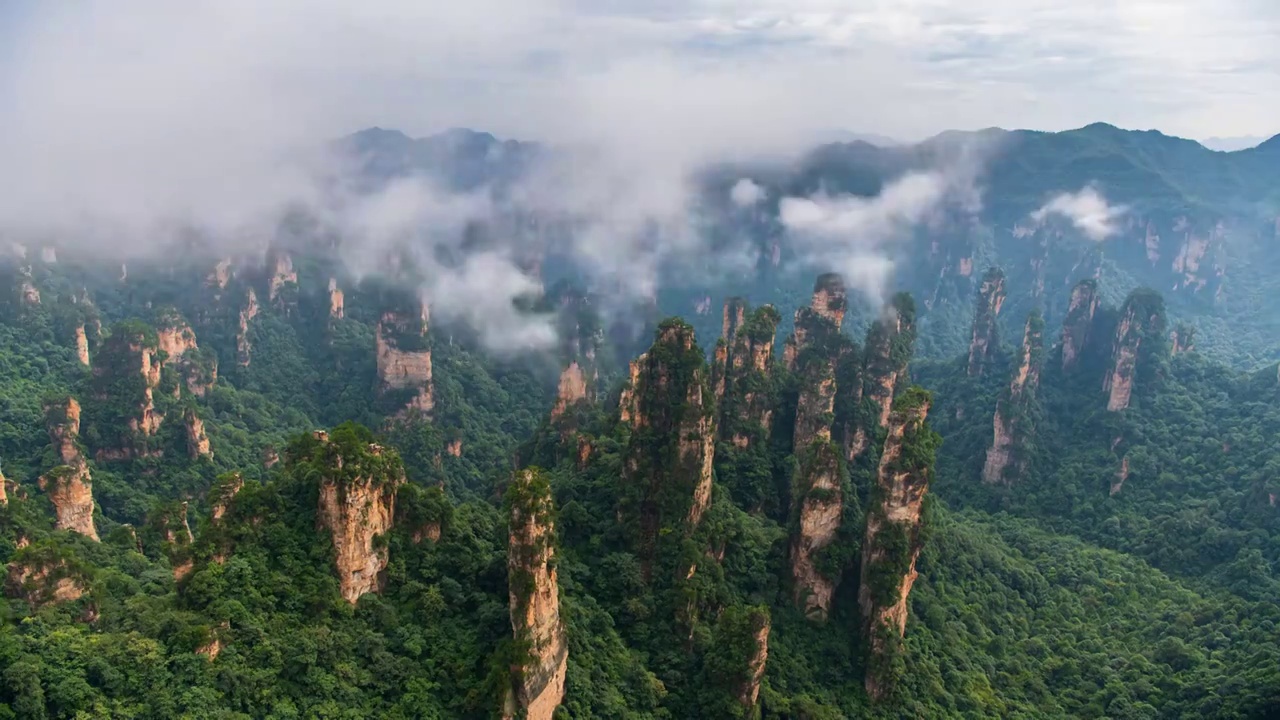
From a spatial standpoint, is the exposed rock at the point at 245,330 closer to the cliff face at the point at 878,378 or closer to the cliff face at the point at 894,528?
the cliff face at the point at 878,378

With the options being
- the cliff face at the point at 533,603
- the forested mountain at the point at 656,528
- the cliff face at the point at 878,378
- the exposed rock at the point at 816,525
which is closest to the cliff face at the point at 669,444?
the forested mountain at the point at 656,528

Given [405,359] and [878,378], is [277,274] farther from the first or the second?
[878,378]

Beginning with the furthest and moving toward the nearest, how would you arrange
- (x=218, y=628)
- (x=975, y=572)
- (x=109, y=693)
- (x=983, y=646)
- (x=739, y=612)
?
(x=975, y=572), (x=983, y=646), (x=739, y=612), (x=218, y=628), (x=109, y=693)

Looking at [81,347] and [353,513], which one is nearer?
[353,513]

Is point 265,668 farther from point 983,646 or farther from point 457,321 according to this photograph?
→ point 457,321

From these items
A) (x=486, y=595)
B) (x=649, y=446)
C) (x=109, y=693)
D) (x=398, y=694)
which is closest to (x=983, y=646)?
(x=649, y=446)

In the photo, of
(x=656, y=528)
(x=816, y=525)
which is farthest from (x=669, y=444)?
(x=816, y=525)
